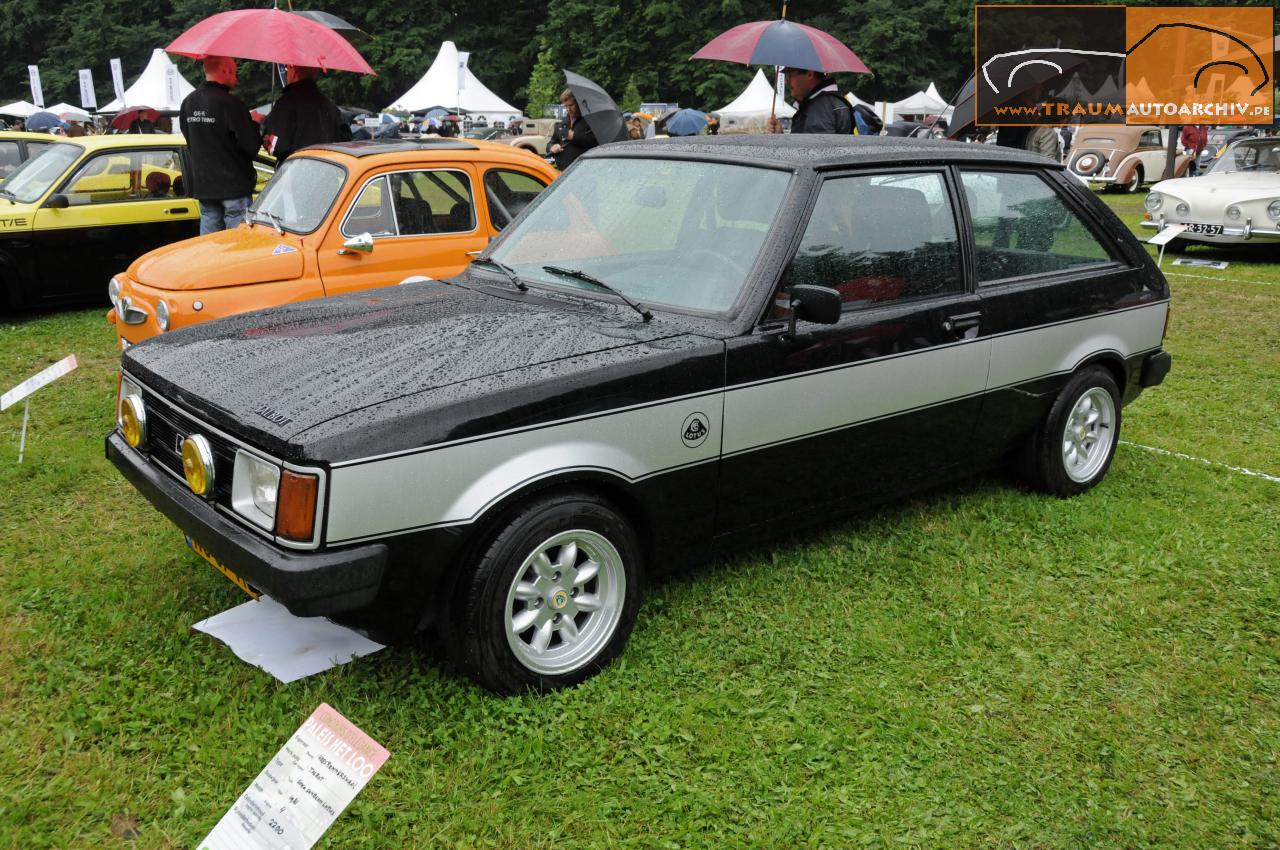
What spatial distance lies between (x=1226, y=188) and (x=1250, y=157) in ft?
4.87

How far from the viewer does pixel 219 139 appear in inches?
305

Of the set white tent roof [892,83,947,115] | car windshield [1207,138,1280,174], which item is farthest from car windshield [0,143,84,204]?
white tent roof [892,83,947,115]

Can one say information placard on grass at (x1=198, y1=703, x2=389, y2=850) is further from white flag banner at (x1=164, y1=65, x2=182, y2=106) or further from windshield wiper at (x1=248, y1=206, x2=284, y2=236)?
white flag banner at (x1=164, y1=65, x2=182, y2=106)

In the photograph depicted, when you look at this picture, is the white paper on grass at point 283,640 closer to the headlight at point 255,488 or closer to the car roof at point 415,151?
the headlight at point 255,488

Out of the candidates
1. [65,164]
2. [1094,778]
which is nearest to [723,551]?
[1094,778]

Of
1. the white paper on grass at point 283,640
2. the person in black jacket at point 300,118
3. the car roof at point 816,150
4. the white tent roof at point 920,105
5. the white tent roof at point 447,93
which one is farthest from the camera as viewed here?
the white tent roof at point 920,105

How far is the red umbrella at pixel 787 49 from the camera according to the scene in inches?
307

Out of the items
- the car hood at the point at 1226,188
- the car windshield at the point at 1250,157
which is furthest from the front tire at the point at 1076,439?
the car windshield at the point at 1250,157

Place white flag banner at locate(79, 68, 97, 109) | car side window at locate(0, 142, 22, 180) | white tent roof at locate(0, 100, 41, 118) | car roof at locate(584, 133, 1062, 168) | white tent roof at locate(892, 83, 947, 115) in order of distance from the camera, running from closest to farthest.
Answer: car roof at locate(584, 133, 1062, 168)
car side window at locate(0, 142, 22, 180)
white tent roof at locate(0, 100, 41, 118)
white flag banner at locate(79, 68, 97, 109)
white tent roof at locate(892, 83, 947, 115)

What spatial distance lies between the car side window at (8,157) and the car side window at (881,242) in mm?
9539

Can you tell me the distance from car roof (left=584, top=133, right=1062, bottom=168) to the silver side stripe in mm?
781

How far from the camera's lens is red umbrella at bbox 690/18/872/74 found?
7801 mm

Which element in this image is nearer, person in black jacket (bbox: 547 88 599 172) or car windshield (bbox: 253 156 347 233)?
car windshield (bbox: 253 156 347 233)

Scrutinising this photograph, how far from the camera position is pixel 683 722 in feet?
10.6
